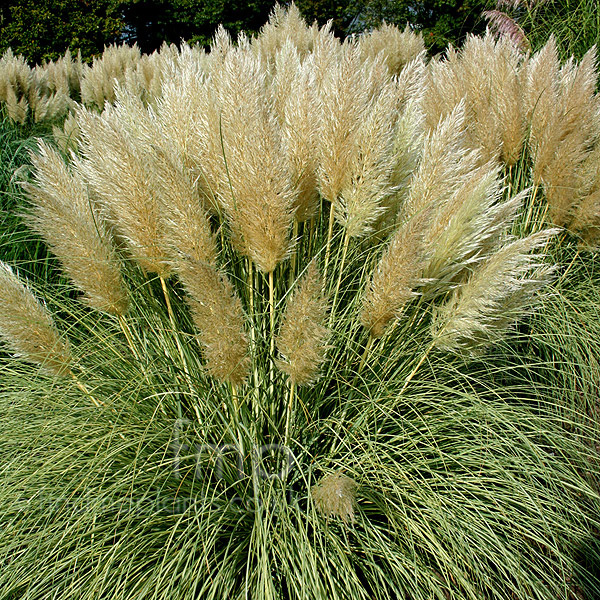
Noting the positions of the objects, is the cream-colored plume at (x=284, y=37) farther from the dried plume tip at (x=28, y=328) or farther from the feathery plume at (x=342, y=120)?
the dried plume tip at (x=28, y=328)

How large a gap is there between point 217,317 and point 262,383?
588 millimetres

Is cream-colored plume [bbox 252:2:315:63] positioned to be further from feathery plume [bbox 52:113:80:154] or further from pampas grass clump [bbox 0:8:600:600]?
pampas grass clump [bbox 0:8:600:600]

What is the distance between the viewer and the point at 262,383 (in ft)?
6.89

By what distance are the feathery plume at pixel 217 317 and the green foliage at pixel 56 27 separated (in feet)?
46.5

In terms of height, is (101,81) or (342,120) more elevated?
(101,81)

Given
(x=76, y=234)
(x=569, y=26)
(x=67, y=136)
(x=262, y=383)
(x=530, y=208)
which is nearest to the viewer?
(x=76, y=234)

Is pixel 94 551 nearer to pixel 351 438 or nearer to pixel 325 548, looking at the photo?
pixel 325 548

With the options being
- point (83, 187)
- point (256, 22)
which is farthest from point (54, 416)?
point (256, 22)

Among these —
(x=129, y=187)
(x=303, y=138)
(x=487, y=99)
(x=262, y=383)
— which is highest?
(x=487, y=99)

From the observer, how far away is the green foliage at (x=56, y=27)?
13797mm

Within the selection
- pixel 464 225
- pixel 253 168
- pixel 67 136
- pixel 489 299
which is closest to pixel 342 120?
pixel 253 168

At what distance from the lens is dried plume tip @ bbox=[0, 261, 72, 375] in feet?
6.06

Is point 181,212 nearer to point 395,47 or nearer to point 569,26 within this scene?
point 395,47

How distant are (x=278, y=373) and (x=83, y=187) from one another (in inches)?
38.9
